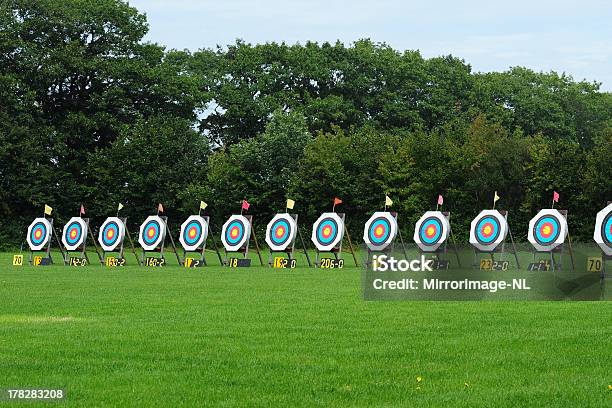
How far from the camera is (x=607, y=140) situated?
1901 inches

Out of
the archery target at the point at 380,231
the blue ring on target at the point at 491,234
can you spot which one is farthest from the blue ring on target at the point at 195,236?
the blue ring on target at the point at 491,234

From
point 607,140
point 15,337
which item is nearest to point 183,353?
point 15,337

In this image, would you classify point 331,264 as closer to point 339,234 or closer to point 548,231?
point 339,234

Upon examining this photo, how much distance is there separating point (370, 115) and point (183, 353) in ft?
199

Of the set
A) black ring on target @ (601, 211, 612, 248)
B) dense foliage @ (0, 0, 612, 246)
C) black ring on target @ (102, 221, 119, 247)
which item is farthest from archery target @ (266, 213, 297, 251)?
dense foliage @ (0, 0, 612, 246)

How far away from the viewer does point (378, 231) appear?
34.5 metres

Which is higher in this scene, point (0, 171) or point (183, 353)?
point (0, 171)

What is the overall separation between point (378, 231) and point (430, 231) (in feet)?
6.34

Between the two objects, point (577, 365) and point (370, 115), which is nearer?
point (577, 365)

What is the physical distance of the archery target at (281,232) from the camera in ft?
114

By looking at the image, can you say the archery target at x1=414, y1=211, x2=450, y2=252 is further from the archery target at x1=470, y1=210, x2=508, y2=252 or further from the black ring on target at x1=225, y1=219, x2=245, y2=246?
the black ring on target at x1=225, y1=219, x2=245, y2=246

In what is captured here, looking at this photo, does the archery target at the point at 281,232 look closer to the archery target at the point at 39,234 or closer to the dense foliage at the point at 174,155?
the archery target at the point at 39,234

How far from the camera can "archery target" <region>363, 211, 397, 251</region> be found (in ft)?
110

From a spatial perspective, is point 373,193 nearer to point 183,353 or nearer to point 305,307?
point 305,307
